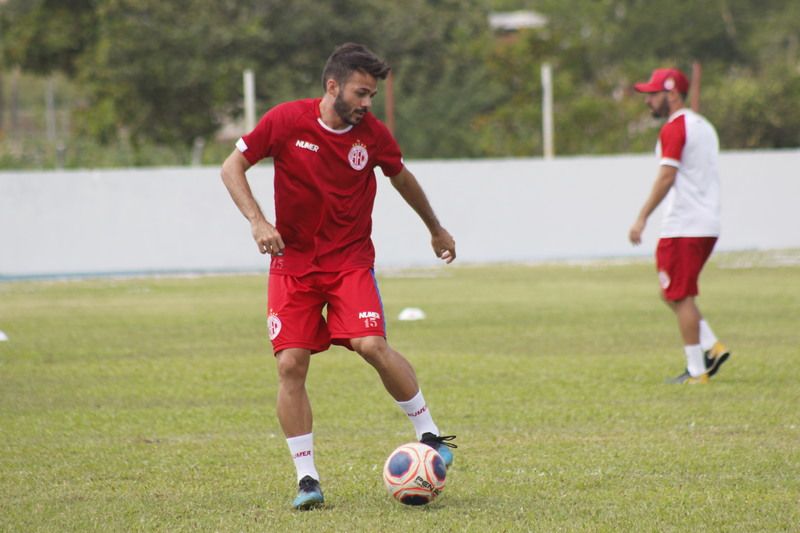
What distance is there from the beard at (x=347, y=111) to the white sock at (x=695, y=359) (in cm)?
453

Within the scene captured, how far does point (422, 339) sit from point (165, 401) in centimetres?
413

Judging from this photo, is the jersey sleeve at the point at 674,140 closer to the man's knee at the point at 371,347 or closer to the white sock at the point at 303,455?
the man's knee at the point at 371,347

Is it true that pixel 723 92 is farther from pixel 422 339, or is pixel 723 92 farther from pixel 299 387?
A: pixel 299 387

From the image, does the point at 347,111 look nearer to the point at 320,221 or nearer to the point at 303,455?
the point at 320,221

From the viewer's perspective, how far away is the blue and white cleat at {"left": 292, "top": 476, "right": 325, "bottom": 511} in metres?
5.95

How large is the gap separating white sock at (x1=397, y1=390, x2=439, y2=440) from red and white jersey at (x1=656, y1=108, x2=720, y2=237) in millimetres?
3943

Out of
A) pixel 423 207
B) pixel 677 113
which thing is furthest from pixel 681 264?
pixel 423 207

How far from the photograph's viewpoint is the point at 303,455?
6.15m

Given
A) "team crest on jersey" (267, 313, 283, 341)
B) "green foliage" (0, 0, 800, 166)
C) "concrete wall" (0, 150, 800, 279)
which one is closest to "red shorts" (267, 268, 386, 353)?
"team crest on jersey" (267, 313, 283, 341)

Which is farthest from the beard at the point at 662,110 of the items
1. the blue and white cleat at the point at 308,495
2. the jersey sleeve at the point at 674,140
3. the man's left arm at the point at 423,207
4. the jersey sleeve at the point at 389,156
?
the blue and white cleat at the point at 308,495

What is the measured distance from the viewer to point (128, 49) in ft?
131

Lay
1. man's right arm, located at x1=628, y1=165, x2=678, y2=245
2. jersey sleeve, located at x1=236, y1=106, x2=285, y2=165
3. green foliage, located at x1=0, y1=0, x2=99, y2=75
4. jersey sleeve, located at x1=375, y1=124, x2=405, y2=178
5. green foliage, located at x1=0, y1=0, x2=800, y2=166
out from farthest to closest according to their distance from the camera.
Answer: green foliage, located at x1=0, y1=0, x2=99, y2=75 < green foliage, located at x1=0, y1=0, x2=800, y2=166 < man's right arm, located at x1=628, y1=165, x2=678, y2=245 < jersey sleeve, located at x1=375, y1=124, x2=405, y2=178 < jersey sleeve, located at x1=236, y1=106, x2=285, y2=165

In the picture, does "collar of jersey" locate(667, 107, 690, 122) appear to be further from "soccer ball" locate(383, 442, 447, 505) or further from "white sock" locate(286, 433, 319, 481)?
"white sock" locate(286, 433, 319, 481)

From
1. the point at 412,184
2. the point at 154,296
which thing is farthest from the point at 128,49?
the point at 412,184
